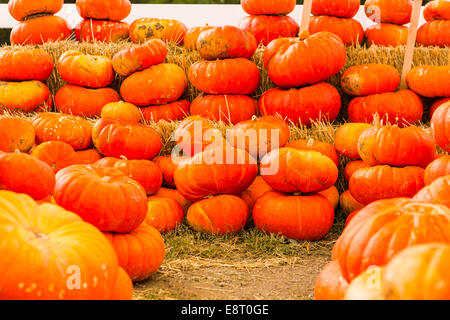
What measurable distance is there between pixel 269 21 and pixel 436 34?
4.59 feet

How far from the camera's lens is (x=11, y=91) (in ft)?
14.0

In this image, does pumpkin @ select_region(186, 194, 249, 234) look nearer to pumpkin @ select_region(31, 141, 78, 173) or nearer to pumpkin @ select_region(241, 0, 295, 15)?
pumpkin @ select_region(31, 141, 78, 173)

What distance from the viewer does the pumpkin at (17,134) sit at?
3.25m

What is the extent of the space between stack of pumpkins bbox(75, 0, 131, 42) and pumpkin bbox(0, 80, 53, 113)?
86 centimetres

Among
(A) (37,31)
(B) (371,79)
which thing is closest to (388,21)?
(B) (371,79)

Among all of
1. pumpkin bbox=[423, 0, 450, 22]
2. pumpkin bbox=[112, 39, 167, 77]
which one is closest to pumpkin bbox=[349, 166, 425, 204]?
pumpkin bbox=[112, 39, 167, 77]

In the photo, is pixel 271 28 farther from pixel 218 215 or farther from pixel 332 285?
pixel 332 285

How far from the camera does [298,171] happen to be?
3.02 metres

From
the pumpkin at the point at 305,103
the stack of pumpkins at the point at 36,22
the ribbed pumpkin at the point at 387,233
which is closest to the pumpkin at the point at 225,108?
the pumpkin at the point at 305,103

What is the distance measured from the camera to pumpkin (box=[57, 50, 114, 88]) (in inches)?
168
